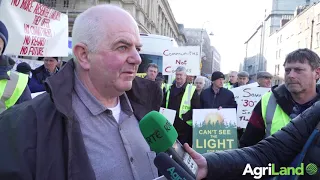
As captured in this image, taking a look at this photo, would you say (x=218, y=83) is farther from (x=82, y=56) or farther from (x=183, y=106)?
(x=82, y=56)

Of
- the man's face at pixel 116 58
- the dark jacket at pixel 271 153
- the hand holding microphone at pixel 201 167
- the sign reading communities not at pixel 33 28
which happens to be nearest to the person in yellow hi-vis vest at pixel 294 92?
the dark jacket at pixel 271 153

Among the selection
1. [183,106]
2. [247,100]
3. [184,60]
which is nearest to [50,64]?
[183,106]

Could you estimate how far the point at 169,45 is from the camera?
11.3 metres

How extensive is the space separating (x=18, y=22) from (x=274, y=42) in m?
66.8

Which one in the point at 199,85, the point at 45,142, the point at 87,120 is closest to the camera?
the point at 45,142

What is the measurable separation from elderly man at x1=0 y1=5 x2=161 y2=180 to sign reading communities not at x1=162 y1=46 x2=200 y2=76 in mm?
7064

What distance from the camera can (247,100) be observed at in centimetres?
637

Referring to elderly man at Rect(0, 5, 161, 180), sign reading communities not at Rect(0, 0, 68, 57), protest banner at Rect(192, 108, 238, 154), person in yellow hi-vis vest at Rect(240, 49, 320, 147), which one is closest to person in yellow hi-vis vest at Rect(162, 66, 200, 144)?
protest banner at Rect(192, 108, 238, 154)

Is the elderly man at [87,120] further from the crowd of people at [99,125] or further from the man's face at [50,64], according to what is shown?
the man's face at [50,64]

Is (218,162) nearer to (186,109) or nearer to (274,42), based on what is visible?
(186,109)

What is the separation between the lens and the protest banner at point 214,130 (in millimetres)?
5457

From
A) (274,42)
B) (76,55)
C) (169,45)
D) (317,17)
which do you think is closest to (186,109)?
(76,55)

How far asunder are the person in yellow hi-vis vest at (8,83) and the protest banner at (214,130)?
3261mm

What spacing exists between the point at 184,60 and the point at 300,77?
244 inches
